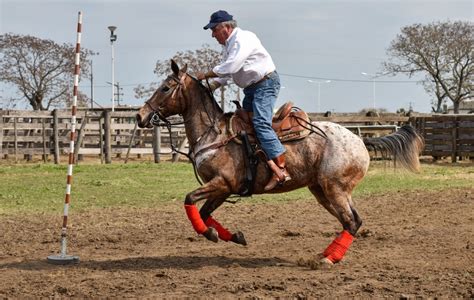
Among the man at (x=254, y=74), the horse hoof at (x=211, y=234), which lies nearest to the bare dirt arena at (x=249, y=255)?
the horse hoof at (x=211, y=234)

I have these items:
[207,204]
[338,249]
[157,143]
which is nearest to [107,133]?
[157,143]

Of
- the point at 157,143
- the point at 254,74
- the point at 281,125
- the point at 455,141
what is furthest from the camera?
the point at 455,141

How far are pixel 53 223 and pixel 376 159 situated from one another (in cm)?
542

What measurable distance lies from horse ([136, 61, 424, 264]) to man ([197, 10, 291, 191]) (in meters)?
0.24

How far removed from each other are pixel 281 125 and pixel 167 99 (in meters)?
1.44

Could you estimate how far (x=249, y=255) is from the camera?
28.6ft

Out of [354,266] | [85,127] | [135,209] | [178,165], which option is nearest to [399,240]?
[354,266]

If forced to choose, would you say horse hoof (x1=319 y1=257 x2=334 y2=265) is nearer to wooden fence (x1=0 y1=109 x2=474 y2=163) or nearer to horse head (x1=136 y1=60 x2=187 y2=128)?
horse head (x1=136 y1=60 x2=187 y2=128)

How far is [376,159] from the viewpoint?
9.84m

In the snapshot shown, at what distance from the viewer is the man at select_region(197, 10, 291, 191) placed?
788 centimetres

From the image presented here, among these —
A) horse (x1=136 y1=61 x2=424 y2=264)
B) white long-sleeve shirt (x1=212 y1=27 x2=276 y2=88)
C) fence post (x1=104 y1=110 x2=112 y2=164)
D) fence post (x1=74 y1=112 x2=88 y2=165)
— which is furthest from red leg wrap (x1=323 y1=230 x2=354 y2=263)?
fence post (x1=74 y1=112 x2=88 y2=165)

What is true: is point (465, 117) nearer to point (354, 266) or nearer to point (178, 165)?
point (178, 165)

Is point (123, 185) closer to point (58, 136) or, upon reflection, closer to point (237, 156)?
point (237, 156)

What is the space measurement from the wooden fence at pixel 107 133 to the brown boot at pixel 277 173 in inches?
700
